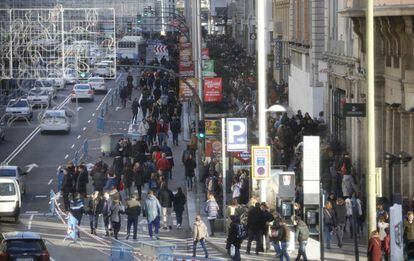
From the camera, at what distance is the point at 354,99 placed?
51500 millimetres

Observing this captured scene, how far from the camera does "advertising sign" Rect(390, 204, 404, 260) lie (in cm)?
3084

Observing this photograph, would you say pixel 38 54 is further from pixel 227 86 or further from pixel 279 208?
pixel 227 86

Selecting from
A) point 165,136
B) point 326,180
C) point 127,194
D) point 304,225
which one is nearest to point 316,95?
point 165,136

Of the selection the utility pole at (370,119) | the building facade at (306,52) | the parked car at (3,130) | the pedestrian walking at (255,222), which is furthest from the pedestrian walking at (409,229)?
the parked car at (3,130)

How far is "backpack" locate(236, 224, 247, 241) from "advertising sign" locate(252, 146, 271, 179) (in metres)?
1.53

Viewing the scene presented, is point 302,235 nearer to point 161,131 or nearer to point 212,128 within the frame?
point 212,128

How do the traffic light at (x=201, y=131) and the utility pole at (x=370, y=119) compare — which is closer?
the utility pole at (x=370, y=119)

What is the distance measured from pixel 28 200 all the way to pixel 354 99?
11306mm

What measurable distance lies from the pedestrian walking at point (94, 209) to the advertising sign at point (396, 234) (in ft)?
42.3

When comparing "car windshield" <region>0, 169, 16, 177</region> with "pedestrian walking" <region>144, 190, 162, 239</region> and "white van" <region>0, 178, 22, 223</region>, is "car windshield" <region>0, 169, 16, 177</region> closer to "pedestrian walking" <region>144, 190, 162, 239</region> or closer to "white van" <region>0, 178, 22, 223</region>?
"white van" <region>0, 178, 22, 223</region>

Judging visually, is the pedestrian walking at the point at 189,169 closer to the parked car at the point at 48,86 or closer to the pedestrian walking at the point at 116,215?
the pedestrian walking at the point at 116,215

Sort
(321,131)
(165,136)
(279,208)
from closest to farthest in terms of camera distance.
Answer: (279,208) → (321,131) → (165,136)

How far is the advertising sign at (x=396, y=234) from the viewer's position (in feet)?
101

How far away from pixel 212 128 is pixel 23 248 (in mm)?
21041
